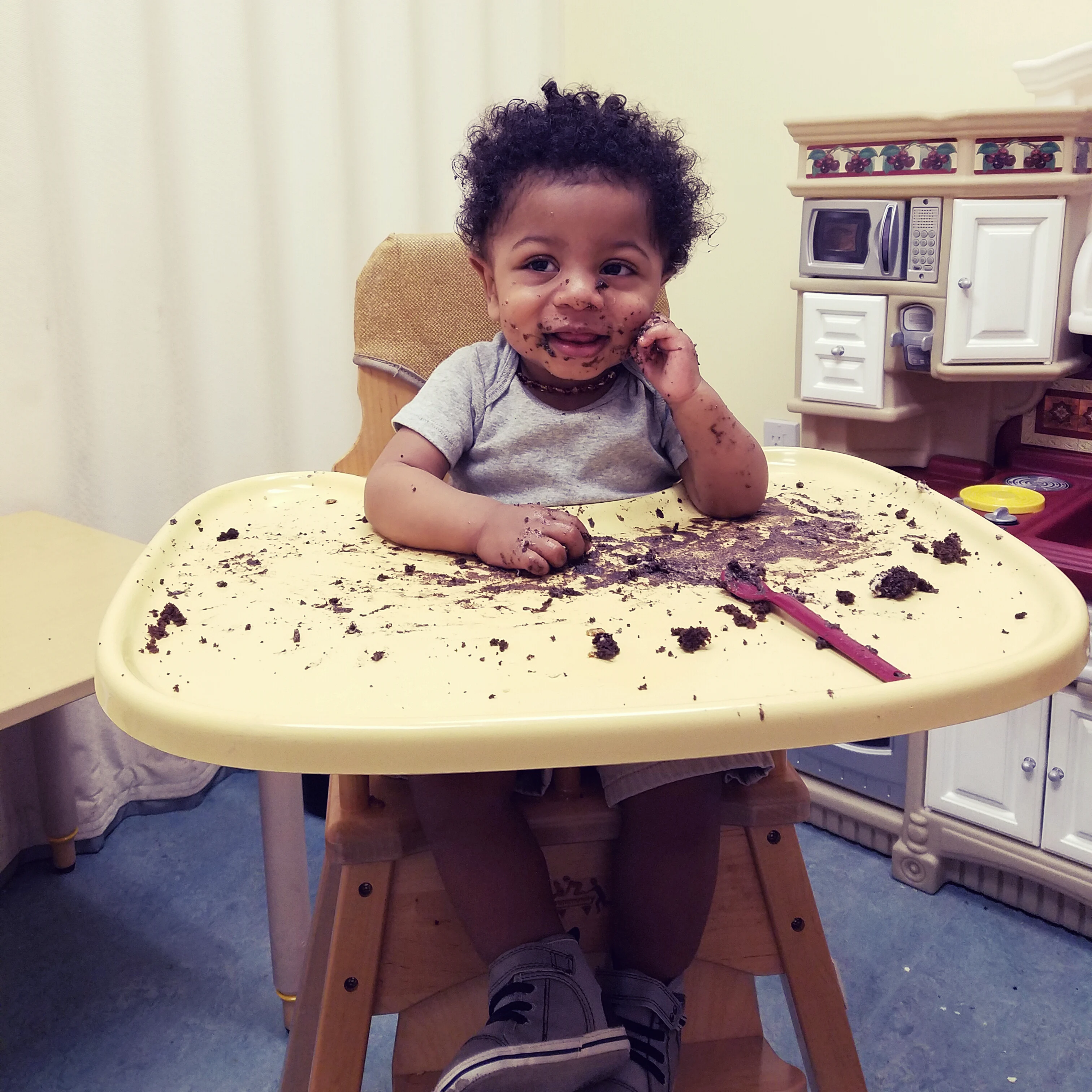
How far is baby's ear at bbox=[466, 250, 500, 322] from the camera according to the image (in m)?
1.02

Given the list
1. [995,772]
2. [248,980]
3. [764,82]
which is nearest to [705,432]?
[995,772]

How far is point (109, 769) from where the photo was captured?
1752mm

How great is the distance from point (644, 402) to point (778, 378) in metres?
0.95

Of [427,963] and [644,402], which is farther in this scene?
[644,402]

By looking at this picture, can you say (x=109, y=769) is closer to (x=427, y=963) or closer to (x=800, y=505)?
(x=427, y=963)

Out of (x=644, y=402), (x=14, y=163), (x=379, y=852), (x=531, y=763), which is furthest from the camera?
(x=14, y=163)

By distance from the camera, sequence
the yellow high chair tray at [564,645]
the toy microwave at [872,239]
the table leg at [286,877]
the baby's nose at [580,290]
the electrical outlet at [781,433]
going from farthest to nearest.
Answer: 1. the electrical outlet at [781,433]
2. the toy microwave at [872,239]
3. the table leg at [286,877]
4. the baby's nose at [580,290]
5. the yellow high chair tray at [564,645]

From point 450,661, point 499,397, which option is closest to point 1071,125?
point 499,397

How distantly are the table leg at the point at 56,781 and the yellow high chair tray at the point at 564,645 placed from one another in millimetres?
913

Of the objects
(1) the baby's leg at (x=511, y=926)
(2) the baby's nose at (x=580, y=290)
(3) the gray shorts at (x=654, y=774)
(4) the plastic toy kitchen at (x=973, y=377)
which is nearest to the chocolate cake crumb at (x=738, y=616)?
(3) the gray shorts at (x=654, y=774)

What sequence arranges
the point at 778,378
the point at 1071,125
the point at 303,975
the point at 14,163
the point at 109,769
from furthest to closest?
1. the point at 778,378
2. the point at 109,769
3. the point at 14,163
4. the point at 1071,125
5. the point at 303,975

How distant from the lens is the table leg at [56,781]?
1.64 m

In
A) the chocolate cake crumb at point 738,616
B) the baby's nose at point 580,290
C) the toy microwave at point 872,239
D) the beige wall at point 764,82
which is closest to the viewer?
the chocolate cake crumb at point 738,616

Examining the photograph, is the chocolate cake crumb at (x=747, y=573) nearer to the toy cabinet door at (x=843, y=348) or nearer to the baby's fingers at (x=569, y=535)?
the baby's fingers at (x=569, y=535)
